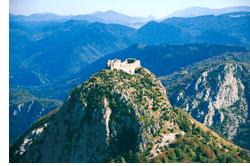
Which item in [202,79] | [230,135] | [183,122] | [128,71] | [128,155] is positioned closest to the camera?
[128,155]

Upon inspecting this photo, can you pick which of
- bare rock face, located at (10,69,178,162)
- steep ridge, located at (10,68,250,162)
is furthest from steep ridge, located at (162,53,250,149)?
steep ridge, located at (10,68,250,162)

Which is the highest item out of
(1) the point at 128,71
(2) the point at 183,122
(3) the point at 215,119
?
(1) the point at 128,71

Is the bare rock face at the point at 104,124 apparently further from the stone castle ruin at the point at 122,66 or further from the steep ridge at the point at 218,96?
the steep ridge at the point at 218,96

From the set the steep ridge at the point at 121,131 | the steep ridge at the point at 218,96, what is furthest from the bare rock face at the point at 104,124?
the steep ridge at the point at 218,96

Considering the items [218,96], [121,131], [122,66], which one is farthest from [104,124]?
[218,96]

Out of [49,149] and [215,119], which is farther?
[215,119]

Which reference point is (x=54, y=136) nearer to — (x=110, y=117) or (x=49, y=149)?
(x=49, y=149)
